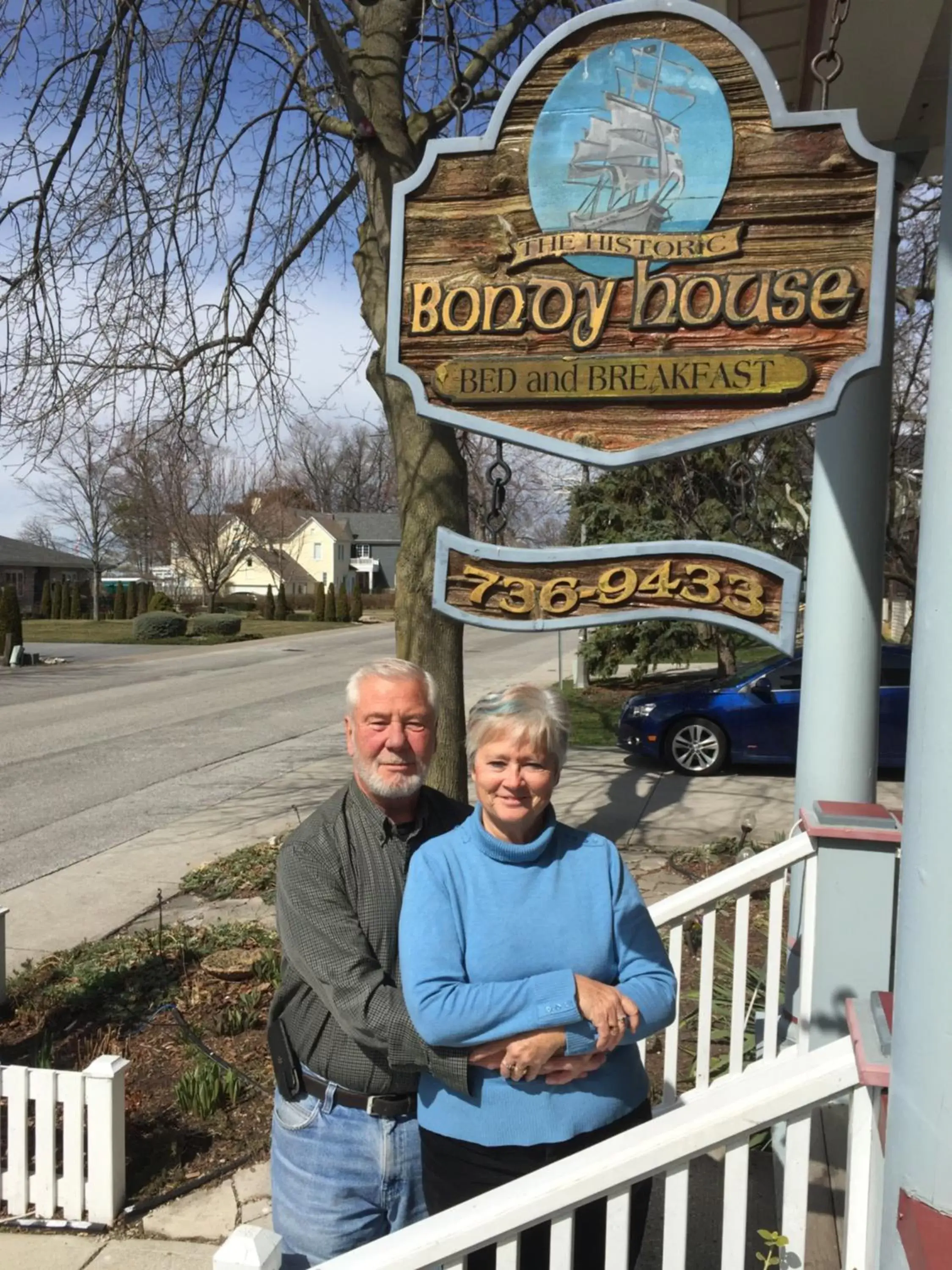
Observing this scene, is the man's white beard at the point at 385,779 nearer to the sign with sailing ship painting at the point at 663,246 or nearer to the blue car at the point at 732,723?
the sign with sailing ship painting at the point at 663,246

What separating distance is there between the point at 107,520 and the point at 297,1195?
174ft

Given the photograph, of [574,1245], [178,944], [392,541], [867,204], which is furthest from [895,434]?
[392,541]

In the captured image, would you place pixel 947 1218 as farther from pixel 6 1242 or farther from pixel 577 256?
pixel 6 1242

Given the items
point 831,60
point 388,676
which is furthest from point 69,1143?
point 831,60

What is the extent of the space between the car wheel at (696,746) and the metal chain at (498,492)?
27.3ft

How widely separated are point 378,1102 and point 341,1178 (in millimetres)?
189

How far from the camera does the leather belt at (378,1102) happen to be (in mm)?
1993

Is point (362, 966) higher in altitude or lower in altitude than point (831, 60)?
lower

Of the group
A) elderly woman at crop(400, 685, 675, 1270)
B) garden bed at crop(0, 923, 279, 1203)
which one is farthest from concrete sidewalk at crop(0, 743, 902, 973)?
elderly woman at crop(400, 685, 675, 1270)

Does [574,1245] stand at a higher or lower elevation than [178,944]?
higher

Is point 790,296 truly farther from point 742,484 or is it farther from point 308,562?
point 308,562

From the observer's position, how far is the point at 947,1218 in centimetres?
140

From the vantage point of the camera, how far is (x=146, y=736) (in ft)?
44.2

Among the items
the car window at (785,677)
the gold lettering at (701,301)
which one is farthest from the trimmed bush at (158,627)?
the gold lettering at (701,301)
